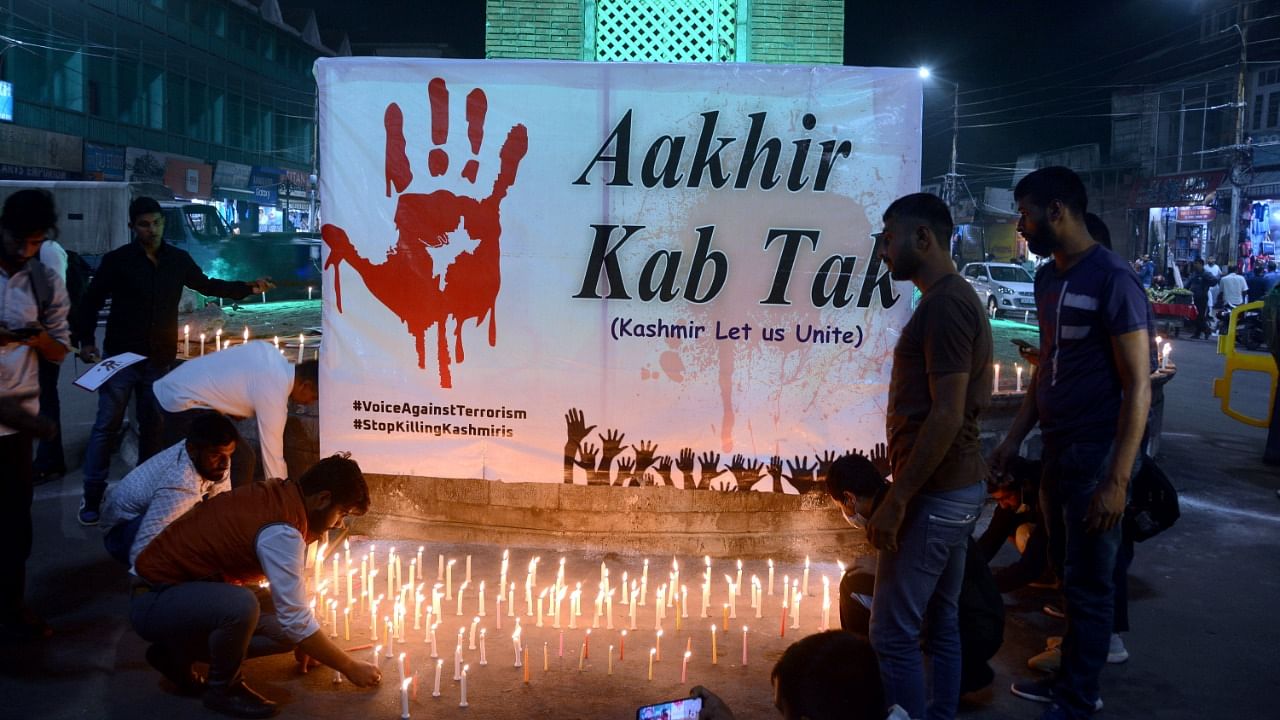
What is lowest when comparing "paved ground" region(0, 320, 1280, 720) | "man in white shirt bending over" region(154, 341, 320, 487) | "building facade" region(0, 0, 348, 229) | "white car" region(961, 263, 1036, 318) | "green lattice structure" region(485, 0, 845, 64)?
"paved ground" region(0, 320, 1280, 720)

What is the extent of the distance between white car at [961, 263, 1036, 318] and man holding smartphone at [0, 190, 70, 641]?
1084 inches

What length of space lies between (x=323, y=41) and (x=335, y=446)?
207 feet

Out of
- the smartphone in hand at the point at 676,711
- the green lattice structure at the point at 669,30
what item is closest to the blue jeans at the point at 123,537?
the smartphone in hand at the point at 676,711

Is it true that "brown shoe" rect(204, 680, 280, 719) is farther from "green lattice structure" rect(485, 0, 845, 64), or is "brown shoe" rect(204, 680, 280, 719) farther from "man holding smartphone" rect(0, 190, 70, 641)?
"green lattice structure" rect(485, 0, 845, 64)

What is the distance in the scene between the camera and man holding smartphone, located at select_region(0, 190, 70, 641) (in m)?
4.61

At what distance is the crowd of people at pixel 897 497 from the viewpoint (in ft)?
11.1

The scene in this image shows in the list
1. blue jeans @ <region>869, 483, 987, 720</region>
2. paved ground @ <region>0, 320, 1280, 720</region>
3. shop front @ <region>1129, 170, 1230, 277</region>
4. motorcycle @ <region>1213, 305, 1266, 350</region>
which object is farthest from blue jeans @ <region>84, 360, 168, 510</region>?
shop front @ <region>1129, 170, 1230, 277</region>

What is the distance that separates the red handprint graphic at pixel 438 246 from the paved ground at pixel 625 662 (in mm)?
1546

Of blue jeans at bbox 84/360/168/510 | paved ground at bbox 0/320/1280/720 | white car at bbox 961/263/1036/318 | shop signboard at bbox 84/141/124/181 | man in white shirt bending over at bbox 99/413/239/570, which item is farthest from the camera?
shop signboard at bbox 84/141/124/181

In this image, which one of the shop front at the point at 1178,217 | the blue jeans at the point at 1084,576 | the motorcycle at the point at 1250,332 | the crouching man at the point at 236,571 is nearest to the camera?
the blue jeans at the point at 1084,576

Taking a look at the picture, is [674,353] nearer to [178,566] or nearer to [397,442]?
[397,442]

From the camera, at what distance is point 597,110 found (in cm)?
561

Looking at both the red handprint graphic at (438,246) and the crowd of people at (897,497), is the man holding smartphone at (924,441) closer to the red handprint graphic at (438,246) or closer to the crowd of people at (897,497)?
the crowd of people at (897,497)

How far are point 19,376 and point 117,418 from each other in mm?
1919
